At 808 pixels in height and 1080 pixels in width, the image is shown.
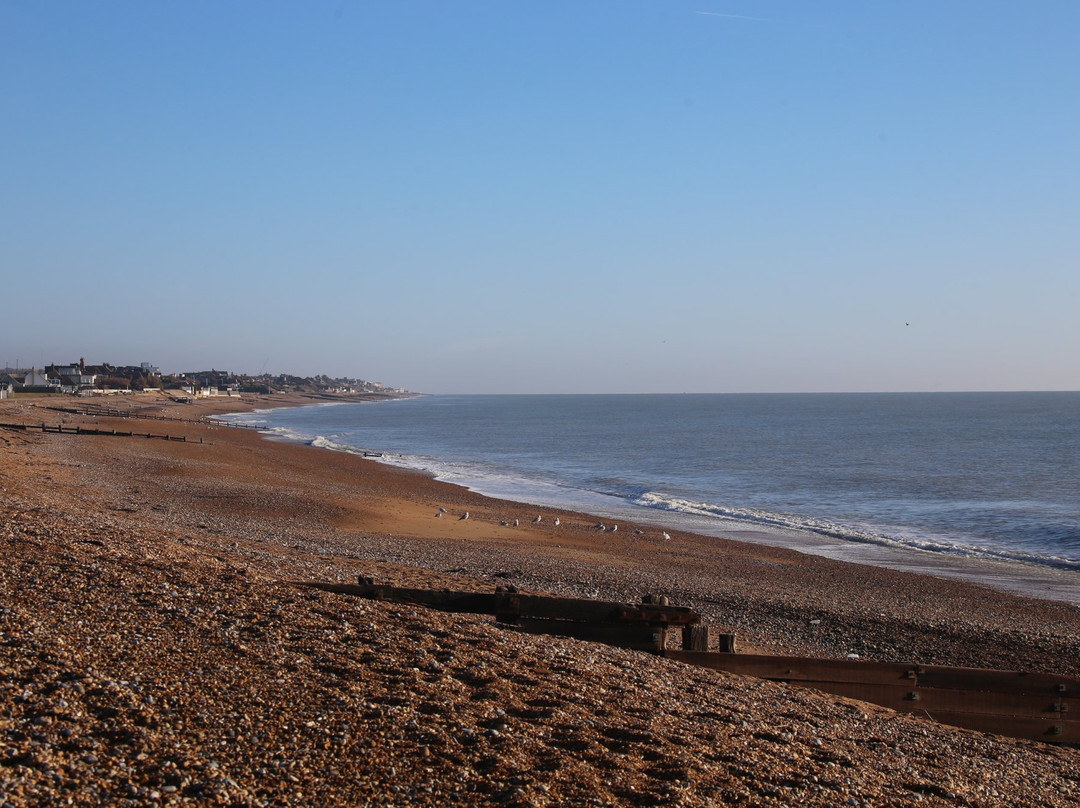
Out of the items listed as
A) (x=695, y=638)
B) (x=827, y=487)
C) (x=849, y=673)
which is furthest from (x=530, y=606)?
(x=827, y=487)

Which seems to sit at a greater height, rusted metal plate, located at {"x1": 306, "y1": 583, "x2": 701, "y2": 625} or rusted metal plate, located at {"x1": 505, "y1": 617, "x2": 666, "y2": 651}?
rusted metal plate, located at {"x1": 306, "y1": 583, "x2": 701, "y2": 625}

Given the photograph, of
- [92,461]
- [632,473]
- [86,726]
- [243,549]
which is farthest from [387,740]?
[632,473]

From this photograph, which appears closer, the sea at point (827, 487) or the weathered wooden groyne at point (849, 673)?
the weathered wooden groyne at point (849, 673)

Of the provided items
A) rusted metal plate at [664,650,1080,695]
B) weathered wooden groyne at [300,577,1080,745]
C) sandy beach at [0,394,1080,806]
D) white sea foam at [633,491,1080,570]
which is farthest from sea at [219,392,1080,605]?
weathered wooden groyne at [300,577,1080,745]

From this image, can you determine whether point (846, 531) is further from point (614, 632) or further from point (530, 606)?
point (530, 606)

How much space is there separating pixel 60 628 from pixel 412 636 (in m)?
3.17

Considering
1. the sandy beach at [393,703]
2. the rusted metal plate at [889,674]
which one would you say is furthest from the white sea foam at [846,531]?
the rusted metal plate at [889,674]

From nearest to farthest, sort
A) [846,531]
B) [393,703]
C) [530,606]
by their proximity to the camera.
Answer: [393,703], [530,606], [846,531]

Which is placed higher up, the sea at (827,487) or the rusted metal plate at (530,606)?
the rusted metal plate at (530,606)

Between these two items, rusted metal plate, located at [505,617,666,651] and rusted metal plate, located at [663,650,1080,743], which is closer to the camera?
rusted metal plate, located at [663,650,1080,743]

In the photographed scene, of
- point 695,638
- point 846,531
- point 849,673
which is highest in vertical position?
point 695,638

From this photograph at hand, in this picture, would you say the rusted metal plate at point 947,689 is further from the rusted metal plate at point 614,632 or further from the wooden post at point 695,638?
the rusted metal plate at point 614,632

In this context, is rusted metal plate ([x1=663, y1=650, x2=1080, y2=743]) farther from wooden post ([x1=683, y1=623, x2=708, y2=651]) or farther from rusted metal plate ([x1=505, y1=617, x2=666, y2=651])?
rusted metal plate ([x1=505, y1=617, x2=666, y2=651])

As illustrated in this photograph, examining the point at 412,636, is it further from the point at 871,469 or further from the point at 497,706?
the point at 871,469
